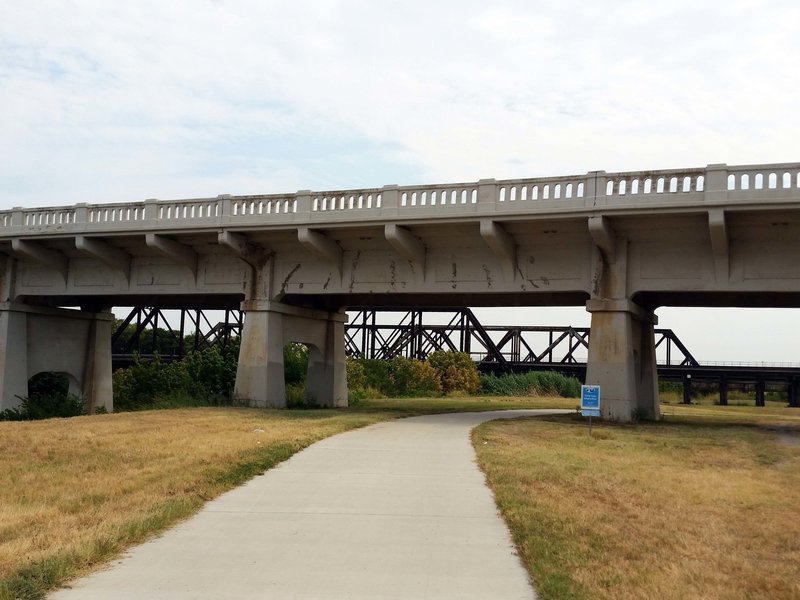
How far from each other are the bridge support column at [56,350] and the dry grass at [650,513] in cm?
2301

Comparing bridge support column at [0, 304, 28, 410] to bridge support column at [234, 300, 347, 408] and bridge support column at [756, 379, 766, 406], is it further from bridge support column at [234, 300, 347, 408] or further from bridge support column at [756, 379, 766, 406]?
bridge support column at [756, 379, 766, 406]

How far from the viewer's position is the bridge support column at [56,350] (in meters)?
33.3

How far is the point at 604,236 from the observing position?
2294 cm

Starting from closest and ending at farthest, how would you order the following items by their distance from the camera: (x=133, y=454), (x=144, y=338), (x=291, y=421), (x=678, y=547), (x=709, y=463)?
(x=678, y=547)
(x=133, y=454)
(x=709, y=463)
(x=291, y=421)
(x=144, y=338)

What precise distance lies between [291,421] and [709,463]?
1044 centimetres

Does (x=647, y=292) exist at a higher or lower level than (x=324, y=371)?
higher

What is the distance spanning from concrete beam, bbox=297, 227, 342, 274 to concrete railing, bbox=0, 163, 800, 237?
415mm

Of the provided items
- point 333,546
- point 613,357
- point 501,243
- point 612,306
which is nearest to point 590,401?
point 613,357

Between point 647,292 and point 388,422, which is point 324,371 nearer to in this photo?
point 388,422

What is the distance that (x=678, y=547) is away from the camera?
796 cm

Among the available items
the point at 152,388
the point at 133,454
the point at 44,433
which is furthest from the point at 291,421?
the point at 152,388

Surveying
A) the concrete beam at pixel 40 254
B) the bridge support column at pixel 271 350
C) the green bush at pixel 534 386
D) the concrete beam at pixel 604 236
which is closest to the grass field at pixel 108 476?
the bridge support column at pixel 271 350

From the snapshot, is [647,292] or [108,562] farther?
[647,292]

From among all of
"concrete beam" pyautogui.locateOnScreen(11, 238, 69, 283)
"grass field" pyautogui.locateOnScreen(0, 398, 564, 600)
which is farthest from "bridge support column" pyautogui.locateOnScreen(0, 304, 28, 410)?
"grass field" pyautogui.locateOnScreen(0, 398, 564, 600)
